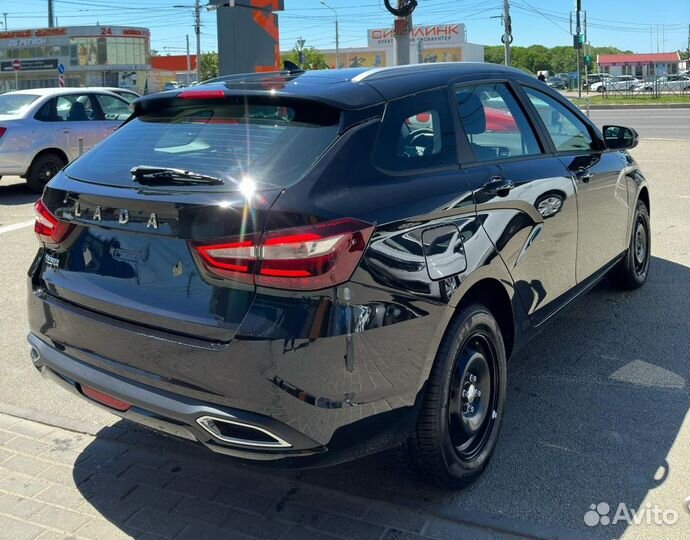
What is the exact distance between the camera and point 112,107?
42.2ft

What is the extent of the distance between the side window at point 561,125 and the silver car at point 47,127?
8616mm

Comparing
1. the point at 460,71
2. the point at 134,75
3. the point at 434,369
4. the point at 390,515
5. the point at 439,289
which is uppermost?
the point at 134,75

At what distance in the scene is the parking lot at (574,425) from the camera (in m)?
3.11

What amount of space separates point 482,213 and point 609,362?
1850mm

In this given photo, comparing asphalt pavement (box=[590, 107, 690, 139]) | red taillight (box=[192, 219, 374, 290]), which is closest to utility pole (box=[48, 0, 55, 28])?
asphalt pavement (box=[590, 107, 690, 139])

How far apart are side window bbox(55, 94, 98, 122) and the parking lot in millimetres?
6750

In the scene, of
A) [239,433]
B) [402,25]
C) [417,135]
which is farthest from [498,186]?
[402,25]

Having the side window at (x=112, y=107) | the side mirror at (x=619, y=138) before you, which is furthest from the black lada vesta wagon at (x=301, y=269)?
the side window at (x=112, y=107)

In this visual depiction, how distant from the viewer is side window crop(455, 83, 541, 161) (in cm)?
362

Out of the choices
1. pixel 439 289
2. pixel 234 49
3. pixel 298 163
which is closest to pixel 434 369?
pixel 439 289

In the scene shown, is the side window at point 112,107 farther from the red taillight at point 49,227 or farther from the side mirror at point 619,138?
the red taillight at point 49,227

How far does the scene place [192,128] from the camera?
10.6 feet

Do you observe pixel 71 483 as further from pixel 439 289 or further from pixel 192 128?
pixel 439 289

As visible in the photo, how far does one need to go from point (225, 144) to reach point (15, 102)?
10.7 m
